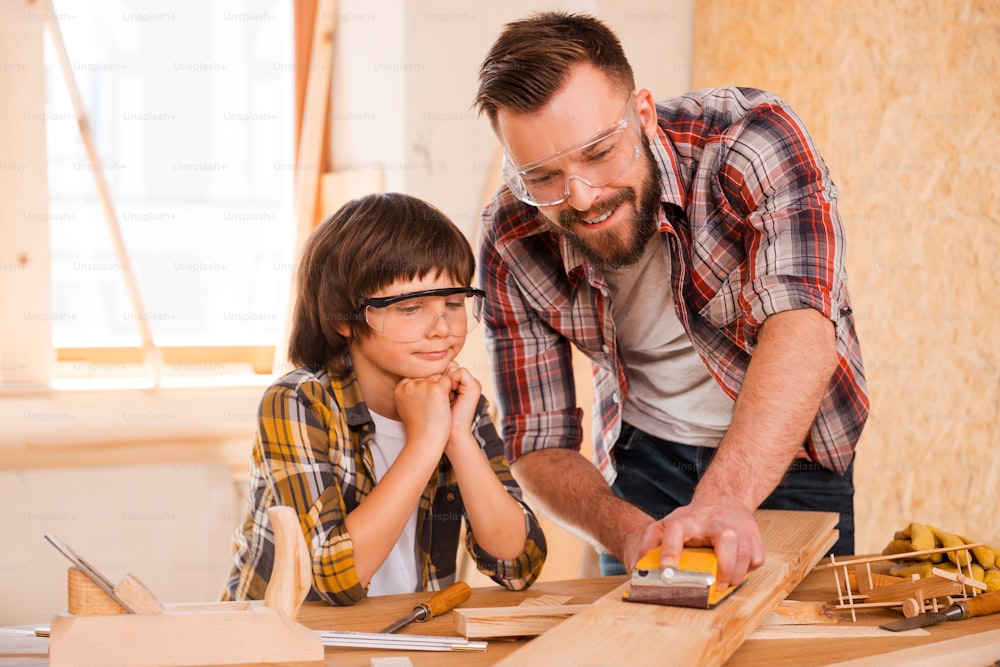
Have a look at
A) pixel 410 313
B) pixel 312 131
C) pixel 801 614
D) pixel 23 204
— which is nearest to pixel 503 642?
pixel 801 614

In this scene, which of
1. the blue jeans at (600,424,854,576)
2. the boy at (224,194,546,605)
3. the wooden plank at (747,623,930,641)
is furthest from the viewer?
the blue jeans at (600,424,854,576)

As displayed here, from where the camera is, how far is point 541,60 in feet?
5.73

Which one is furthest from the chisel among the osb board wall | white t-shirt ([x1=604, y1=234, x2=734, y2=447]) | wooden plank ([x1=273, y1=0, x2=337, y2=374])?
wooden plank ([x1=273, y1=0, x2=337, y2=374])

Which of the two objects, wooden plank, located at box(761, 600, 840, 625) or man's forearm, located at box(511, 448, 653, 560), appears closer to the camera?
wooden plank, located at box(761, 600, 840, 625)

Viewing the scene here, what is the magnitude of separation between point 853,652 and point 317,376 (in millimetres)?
1060

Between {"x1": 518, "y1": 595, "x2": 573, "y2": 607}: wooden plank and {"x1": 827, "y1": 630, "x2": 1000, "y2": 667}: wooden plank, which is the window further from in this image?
{"x1": 827, "y1": 630, "x2": 1000, "y2": 667}: wooden plank

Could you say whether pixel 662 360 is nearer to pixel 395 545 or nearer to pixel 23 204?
pixel 395 545

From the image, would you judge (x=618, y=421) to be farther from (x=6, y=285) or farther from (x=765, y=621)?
(x=6, y=285)

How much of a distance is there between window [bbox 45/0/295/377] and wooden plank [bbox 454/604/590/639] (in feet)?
8.69

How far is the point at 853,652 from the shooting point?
1.22m

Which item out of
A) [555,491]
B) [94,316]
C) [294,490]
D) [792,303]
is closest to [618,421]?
[555,491]

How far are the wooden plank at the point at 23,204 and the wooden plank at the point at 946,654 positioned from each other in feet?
10.6

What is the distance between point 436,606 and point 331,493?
294mm

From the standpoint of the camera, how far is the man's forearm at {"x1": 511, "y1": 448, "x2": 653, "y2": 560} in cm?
172
